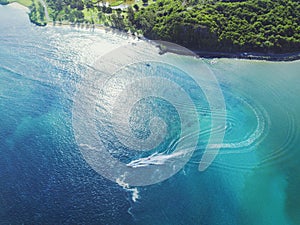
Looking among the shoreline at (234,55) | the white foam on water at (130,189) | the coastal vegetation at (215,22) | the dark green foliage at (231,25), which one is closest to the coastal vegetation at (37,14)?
the coastal vegetation at (215,22)

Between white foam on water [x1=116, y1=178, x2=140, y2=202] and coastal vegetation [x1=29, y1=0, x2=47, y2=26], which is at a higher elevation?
coastal vegetation [x1=29, y1=0, x2=47, y2=26]

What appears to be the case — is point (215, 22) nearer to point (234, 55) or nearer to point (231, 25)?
point (231, 25)

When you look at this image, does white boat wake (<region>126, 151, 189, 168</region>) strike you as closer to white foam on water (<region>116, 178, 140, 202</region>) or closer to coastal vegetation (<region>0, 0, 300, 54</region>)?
white foam on water (<region>116, 178, 140, 202</region>)

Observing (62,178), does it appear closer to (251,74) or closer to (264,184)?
(264,184)

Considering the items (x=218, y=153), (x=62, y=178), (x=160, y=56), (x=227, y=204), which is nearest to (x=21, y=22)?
(x=160, y=56)

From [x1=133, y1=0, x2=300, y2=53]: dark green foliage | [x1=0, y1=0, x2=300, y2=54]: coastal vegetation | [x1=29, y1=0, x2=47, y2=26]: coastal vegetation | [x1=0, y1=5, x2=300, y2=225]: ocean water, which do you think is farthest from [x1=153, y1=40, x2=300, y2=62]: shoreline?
[x1=29, y1=0, x2=47, y2=26]: coastal vegetation

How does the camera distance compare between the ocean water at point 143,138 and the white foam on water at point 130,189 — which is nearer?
the ocean water at point 143,138

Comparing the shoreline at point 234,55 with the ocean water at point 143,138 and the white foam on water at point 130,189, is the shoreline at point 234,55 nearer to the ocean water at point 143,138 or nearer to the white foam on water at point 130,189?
the ocean water at point 143,138

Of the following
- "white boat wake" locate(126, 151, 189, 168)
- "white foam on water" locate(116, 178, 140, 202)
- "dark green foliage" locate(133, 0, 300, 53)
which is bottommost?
"white foam on water" locate(116, 178, 140, 202)

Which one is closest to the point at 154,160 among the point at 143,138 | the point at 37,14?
the point at 143,138
